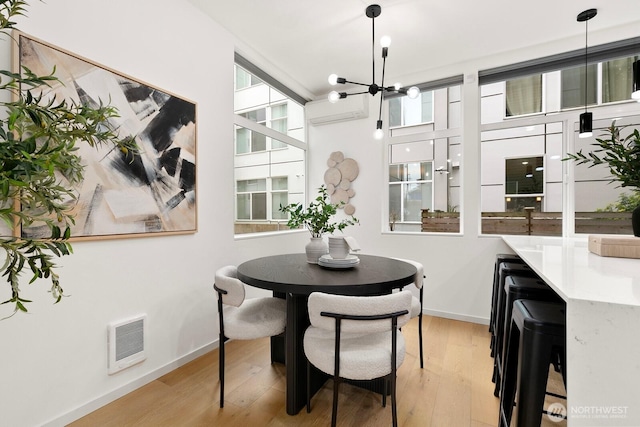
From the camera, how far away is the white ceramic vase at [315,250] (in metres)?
2.24

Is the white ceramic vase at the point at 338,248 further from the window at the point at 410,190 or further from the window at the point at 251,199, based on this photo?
the window at the point at 410,190

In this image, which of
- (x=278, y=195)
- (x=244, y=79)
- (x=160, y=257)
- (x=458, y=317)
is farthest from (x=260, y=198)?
(x=458, y=317)

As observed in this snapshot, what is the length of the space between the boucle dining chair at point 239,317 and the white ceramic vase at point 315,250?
16.6 inches

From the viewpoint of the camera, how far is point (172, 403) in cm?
192

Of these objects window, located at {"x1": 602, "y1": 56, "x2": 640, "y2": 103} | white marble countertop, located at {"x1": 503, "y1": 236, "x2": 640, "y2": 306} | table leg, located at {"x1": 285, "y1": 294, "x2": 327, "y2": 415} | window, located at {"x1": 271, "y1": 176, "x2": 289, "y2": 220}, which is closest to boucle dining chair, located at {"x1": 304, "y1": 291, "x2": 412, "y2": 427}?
table leg, located at {"x1": 285, "y1": 294, "x2": 327, "y2": 415}

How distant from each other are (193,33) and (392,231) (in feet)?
9.79

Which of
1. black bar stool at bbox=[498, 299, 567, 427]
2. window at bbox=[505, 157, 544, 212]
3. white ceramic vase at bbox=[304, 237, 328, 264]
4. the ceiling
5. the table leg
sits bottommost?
the table leg

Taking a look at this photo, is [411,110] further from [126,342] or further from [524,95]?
[126,342]

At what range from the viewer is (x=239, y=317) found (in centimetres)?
195

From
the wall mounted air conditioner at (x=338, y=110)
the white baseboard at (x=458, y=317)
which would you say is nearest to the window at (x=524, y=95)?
the wall mounted air conditioner at (x=338, y=110)

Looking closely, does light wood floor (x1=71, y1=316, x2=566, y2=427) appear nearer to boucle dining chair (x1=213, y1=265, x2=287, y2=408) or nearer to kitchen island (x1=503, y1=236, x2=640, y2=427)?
boucle dining chair (x1=213, y1=265, x2=287, y2=408)

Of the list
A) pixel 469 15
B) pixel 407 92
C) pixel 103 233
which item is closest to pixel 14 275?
pixel 103 233

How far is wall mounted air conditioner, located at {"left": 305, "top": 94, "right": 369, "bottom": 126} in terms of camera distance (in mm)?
3811

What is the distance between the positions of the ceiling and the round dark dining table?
7.05 ft
